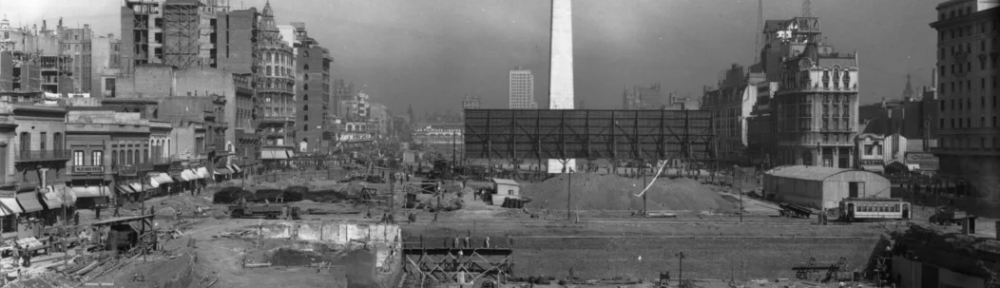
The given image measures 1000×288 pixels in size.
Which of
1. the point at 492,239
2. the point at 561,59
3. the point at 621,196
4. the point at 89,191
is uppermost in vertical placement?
the point at 561,59

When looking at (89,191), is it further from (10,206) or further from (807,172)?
(807,172)

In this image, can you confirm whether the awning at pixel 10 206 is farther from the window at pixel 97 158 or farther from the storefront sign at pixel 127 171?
the storefront sign at pixel 127 171

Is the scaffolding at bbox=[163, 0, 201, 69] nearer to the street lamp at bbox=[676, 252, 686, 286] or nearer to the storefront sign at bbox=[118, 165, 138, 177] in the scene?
the storefront sign at bbox=[118, 165, 138, 177]

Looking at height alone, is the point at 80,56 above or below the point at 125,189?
above

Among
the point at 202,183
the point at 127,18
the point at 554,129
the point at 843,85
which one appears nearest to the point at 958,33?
the point at 843,85

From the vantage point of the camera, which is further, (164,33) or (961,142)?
(164,33)

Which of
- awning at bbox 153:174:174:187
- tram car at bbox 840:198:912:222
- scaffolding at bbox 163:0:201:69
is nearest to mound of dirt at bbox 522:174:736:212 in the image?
tram car at bbox 840:198:912:222

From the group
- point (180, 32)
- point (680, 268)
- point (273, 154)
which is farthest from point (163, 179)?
point (273, 154)

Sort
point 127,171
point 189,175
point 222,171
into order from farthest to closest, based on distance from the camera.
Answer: point 222,171
point 189,175
point 127,171
